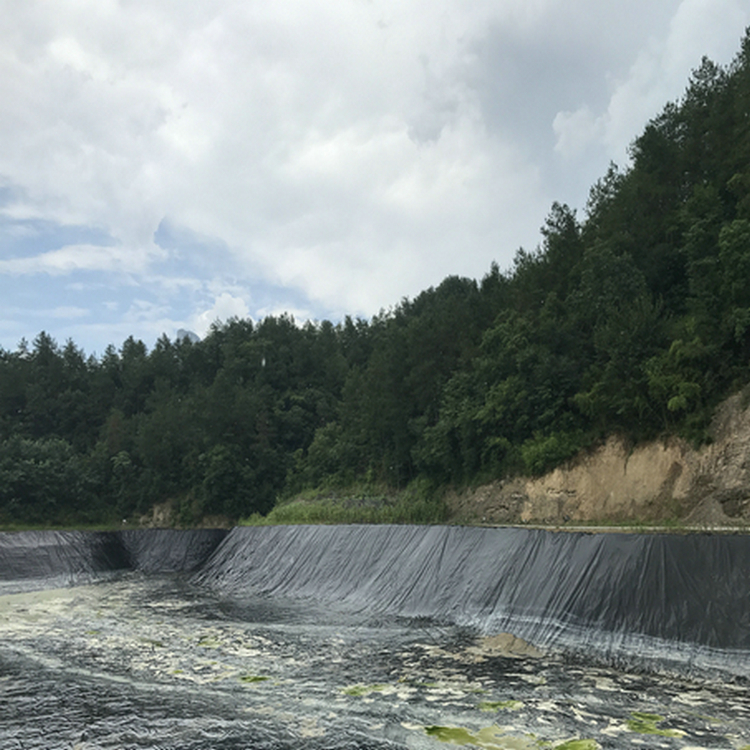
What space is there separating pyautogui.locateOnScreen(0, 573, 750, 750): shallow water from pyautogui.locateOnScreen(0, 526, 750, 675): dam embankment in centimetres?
78

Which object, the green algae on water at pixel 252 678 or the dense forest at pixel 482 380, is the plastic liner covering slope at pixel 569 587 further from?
the dense forest at pixel 482 380

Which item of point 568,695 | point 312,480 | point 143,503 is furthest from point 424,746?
point 143,503

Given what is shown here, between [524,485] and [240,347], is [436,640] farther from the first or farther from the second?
[240,347]

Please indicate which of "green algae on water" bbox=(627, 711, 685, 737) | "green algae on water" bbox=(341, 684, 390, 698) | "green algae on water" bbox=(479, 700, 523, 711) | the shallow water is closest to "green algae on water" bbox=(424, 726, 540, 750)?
the shallow water

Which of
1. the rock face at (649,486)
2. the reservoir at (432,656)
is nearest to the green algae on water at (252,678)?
the reservoir at (432,656)

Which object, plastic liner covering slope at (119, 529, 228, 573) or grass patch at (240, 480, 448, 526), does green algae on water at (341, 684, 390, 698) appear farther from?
plastic liner covering slope at (119, 529, 228, 573)

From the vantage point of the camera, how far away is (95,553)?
3697cm

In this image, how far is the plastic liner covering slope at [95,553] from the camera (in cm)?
3328

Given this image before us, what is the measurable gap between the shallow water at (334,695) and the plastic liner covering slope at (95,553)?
18715 millimetres

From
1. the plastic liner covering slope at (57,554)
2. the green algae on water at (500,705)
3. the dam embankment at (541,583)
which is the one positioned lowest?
the plastic liner covering slope at (57,554)

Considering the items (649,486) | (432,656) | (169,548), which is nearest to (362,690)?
(432,656)

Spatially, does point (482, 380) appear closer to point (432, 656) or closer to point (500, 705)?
point (432, 656)

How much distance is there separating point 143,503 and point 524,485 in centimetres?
4579

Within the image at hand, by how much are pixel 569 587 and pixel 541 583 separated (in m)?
0.95
